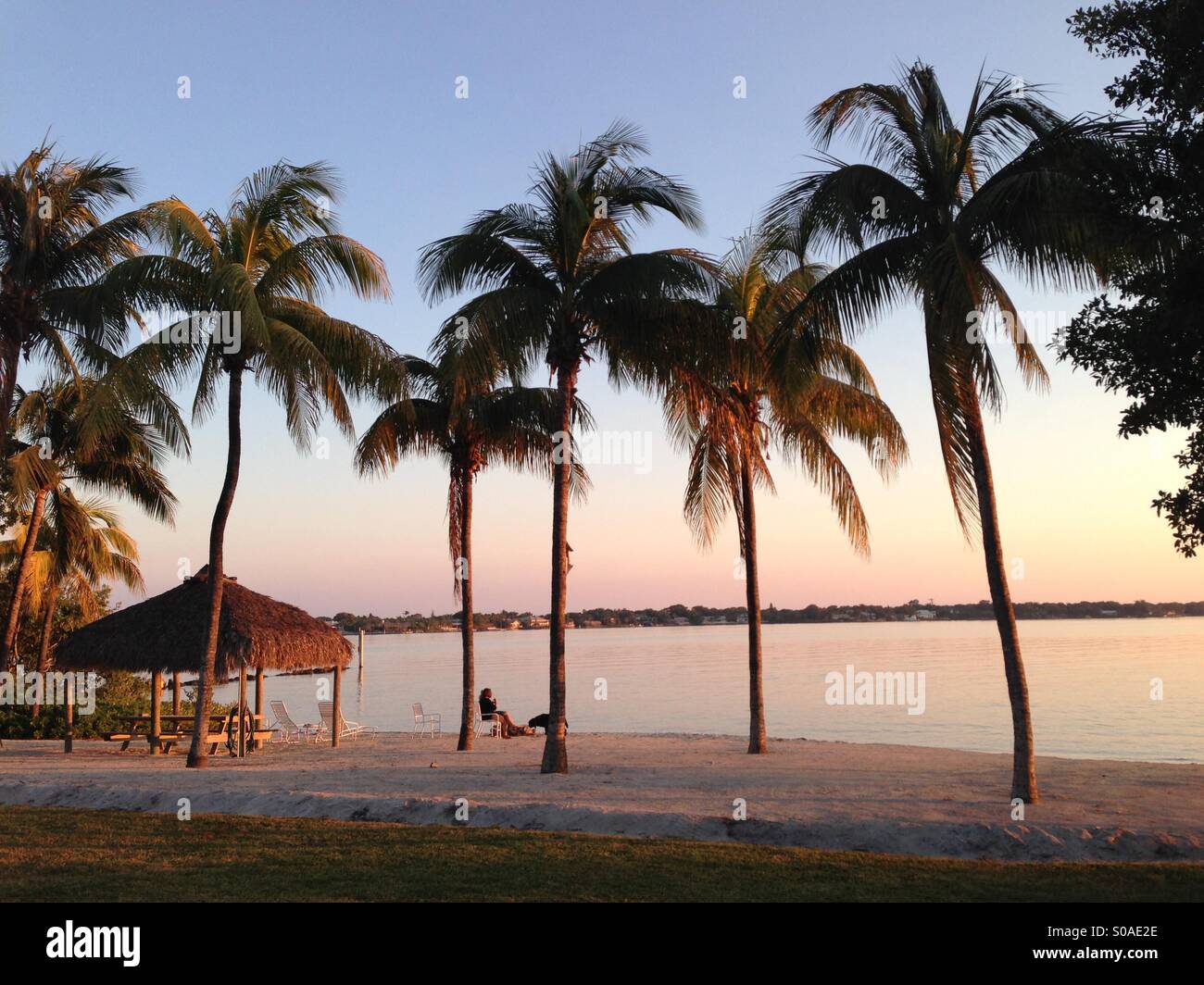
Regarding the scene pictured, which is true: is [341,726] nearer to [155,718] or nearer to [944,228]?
[155,718]

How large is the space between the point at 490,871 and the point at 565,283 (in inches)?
363

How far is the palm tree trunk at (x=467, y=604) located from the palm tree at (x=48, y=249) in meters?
6.49

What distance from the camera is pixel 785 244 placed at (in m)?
13.3

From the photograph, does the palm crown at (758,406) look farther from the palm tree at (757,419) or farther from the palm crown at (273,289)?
the palm crown at (273,289)

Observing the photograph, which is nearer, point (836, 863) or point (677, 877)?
point (677, 877)

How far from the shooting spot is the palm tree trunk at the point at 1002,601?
465 inches

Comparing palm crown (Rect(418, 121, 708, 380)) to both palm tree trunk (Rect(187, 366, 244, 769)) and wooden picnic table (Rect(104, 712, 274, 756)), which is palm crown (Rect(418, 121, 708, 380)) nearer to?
palm tree trunk (Rect(187, 366, 244, 769))

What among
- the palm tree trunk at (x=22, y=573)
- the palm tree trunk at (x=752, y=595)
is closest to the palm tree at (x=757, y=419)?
the palm tree trunk at (x=752, y=595)

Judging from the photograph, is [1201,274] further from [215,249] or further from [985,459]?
[215,249]

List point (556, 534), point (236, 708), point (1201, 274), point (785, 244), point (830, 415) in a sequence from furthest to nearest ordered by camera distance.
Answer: point (236, 708) < point (830, 415) < point (556, 534) < point (785, 244) < point (1201, 274)

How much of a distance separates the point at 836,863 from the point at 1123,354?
4.64 m

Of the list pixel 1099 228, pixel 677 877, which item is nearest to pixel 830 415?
pixel 1099 228

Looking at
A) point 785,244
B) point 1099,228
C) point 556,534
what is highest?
point 785,244

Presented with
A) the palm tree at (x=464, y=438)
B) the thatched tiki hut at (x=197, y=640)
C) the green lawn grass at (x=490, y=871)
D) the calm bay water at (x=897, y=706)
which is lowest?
the calm bay water at (x=897, y=706)
